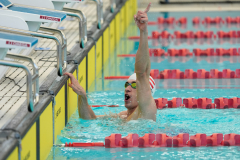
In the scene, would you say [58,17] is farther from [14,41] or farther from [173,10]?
[173,10]

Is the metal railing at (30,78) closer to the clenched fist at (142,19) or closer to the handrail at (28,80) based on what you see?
the handrail at (28,80)

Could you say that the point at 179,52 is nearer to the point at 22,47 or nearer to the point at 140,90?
the point at 140,90

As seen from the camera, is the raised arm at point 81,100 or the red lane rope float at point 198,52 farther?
the red lane rope float at point 198,52

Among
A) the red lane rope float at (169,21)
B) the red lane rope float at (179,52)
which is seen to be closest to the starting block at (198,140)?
the red lane rope float at (179,52)

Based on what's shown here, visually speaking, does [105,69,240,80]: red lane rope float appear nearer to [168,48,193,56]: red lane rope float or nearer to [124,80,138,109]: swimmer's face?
[168,48,193,56]: red lane rope float

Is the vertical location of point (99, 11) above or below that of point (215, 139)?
above

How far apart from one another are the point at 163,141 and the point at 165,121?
0.57 metres

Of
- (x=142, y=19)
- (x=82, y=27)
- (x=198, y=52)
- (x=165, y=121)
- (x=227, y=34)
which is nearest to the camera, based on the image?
(x=142, y=19)

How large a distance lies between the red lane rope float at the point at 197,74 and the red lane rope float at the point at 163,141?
7.02 ft

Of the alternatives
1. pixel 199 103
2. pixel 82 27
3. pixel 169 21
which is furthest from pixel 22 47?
pixel 169 21

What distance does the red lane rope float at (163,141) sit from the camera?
353 cm

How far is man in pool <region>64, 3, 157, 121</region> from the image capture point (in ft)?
10.5

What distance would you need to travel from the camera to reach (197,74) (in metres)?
5.69

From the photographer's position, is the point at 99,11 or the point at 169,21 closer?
the point at 99,11
